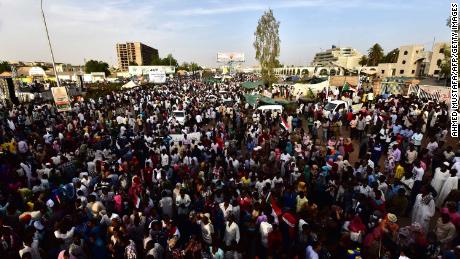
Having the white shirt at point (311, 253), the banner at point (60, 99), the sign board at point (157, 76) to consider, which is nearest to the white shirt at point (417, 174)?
the white shirt at point (311, 253)

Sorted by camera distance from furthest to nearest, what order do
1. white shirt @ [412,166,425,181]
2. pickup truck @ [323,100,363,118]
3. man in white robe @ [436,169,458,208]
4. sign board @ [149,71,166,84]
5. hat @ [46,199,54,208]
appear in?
sign board @ [149,71,166,84], pickup truck @ [323,100,363,118], white shirt @ [412,166,425,181], man in white robe @ [436,169,458,208], hat @ [46,199,54,208]

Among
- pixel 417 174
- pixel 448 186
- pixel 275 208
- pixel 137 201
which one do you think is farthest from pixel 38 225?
pixel 448 186

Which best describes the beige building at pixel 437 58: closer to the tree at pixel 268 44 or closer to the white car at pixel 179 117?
the tree at pixel 268 44

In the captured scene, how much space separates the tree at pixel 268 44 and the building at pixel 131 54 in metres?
146

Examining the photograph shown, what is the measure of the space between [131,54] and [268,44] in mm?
159308

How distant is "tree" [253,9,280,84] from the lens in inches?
1444

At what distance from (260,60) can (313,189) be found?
31.7 meters

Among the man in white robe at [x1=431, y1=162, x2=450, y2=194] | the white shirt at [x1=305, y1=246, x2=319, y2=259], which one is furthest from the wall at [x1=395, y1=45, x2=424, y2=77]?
the white shirt at [x1=305, y1=246, x2=319, y2=259]

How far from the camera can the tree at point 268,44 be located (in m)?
36.7

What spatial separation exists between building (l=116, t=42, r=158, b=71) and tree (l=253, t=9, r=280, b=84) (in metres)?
146

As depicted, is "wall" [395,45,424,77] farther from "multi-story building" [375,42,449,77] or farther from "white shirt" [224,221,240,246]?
"white shirt" [224,221,240,246]

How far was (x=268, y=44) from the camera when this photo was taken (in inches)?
1451

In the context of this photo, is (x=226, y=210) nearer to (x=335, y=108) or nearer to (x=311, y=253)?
(x=311, y=253)

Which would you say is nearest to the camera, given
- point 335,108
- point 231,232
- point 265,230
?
point 265,230
